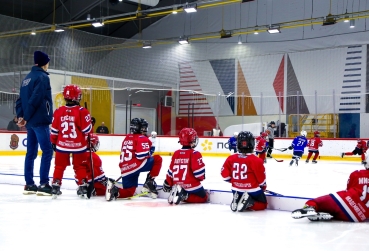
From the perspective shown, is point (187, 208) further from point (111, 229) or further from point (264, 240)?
point (264, 240)

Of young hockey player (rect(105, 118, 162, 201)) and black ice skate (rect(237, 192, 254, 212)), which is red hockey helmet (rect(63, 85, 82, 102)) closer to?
young hockey player (rect(105, 118, 162, 201))

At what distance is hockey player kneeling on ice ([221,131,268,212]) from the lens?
389cm

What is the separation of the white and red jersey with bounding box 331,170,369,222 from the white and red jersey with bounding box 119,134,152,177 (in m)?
1.80

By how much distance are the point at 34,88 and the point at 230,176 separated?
1.93 metres

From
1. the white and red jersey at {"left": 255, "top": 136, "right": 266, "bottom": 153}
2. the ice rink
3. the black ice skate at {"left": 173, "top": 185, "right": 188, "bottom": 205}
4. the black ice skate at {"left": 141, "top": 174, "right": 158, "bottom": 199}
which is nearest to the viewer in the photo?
the ice rink

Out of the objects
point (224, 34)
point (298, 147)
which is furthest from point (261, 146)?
point (224, 34)

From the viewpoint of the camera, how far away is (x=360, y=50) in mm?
17906

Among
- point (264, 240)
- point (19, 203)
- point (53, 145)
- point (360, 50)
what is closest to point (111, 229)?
point (264, 240)

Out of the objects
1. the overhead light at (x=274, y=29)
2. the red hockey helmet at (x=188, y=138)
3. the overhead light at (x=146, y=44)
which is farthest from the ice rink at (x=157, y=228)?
the overhead light at (x=146, y=44)

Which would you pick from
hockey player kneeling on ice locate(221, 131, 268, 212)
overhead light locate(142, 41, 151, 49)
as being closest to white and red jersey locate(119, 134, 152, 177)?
hockey player kneeling on ice locate(221, 131, 268, 212)

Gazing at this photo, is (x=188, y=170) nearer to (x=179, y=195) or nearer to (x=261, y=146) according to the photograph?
(x=179, y=195)

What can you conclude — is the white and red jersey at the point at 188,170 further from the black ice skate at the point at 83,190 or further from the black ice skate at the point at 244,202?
the black ice skate at the point at 83,190

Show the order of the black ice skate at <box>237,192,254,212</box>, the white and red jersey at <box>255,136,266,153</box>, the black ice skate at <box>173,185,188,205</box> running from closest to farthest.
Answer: the black ice skate at <box>237,192,254,212</box> → the black ice skate at <box>173,185,188,205</box> → the white and red jersey at <box>255,136,266,153</box>

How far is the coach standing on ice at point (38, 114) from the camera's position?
15.0ft
